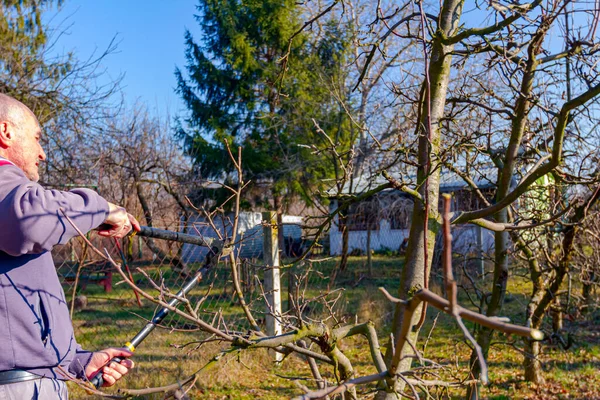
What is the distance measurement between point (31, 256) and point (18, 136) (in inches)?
15.6

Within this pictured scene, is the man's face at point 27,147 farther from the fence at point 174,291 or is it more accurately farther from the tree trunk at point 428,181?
the tree trunk at point 428,181

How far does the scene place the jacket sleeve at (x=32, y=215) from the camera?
152cm

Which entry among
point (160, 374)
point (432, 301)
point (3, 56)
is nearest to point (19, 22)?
point (3, 56)

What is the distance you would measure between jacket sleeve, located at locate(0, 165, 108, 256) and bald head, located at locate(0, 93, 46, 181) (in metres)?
0.13

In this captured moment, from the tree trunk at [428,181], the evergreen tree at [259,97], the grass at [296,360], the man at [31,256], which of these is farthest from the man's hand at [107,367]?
the evergreen tree at [259,97]

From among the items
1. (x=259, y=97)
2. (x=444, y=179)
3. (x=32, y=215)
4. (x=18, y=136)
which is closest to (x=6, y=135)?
(x=18, y=136)

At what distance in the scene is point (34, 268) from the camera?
1.75 metres

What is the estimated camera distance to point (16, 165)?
5.79 feet

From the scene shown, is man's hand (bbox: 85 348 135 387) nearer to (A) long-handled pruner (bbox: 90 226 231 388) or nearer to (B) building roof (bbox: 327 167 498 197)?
(A) long-handled pruner (bbox: 90 226 231 388)

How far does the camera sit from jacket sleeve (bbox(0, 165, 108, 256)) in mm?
1523

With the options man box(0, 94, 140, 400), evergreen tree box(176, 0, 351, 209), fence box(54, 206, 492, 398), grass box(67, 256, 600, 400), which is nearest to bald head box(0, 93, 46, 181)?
man box(0, 94, 140, 400)

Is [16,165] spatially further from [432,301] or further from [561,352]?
[561,352]

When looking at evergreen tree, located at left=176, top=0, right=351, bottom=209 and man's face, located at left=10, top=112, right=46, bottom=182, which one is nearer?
man's face, located at left=10, top=112, right=46, bottom=182

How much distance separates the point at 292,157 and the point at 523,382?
1421 centimetres
